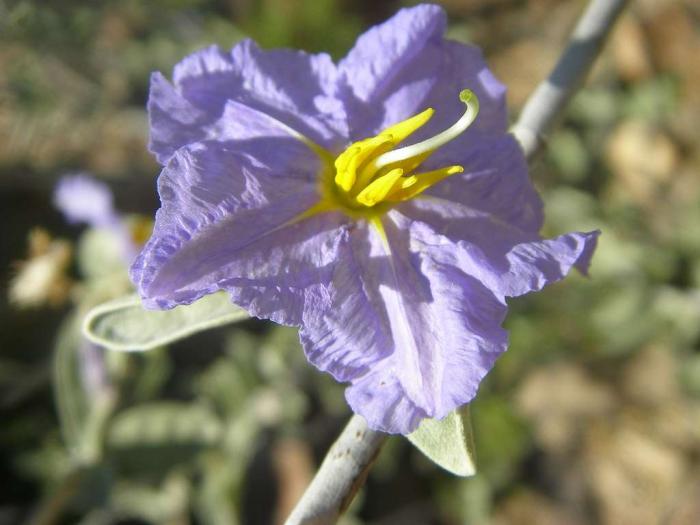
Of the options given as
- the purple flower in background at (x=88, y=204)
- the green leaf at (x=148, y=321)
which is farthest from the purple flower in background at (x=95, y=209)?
the green leaf at (x=148, y=321)

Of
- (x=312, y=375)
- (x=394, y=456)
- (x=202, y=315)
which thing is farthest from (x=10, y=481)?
(x=202, y=315)

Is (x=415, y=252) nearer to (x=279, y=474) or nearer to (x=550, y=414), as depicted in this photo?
(x=279, y=474)

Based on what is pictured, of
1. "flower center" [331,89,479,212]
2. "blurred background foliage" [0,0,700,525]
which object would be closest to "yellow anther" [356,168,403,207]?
"flower center" [331,89,479,212]

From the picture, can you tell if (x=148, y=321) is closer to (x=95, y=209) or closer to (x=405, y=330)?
(x=405, y=330)

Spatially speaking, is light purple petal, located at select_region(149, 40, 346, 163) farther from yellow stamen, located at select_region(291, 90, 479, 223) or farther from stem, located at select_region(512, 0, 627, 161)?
stem, located at select_region(512, 0, 627, 161)

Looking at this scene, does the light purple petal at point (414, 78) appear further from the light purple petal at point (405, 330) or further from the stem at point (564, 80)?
the light purple petal at point (405, 330)

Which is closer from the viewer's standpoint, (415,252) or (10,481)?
(415,252)

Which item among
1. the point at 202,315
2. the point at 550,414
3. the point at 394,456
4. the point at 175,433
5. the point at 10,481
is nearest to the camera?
the point at 202,315
